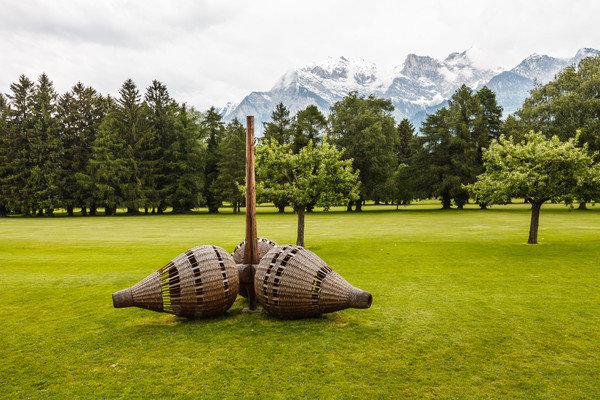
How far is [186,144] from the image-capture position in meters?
69.7

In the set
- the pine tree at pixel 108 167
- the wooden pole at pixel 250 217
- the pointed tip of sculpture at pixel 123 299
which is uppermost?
the pine tree at pixel 108 167

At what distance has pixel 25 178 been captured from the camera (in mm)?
59844

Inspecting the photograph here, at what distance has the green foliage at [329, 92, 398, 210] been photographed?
208 feet

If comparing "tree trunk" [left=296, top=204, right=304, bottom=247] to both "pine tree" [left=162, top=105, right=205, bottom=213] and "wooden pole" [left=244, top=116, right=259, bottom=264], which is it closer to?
"wooden pole" [left=244, top=116, right=259, bottom=264]

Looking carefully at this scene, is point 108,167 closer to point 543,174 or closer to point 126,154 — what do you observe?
point 126,154

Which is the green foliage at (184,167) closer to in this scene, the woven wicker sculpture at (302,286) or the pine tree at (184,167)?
the pine tree at (184,167)

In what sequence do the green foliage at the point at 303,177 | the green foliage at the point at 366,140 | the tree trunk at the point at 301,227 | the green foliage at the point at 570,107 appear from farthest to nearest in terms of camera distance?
the green foliage at the point at 366,140
the green foliage at the point at 570,107
the green foliage at the point at 303,177
the tree trunk at the point at 301,227

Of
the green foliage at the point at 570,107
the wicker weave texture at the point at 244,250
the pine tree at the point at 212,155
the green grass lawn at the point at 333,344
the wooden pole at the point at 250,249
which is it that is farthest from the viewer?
the pine tree at the point at 212,155

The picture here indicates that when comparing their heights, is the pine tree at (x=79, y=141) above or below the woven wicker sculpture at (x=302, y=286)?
above

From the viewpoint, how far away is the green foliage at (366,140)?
63469mm

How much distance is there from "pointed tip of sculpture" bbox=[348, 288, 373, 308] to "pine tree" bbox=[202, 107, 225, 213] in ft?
201

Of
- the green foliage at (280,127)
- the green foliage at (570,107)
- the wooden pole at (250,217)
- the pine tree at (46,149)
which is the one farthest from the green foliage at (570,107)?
the pine tree at (46,149)

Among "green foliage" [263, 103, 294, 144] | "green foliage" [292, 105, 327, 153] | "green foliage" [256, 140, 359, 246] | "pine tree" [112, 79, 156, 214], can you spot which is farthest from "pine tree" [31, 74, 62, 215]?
"green foliage" [256, 140, 359, 246]

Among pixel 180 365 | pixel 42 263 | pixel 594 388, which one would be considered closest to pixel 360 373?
pixel 180 365
